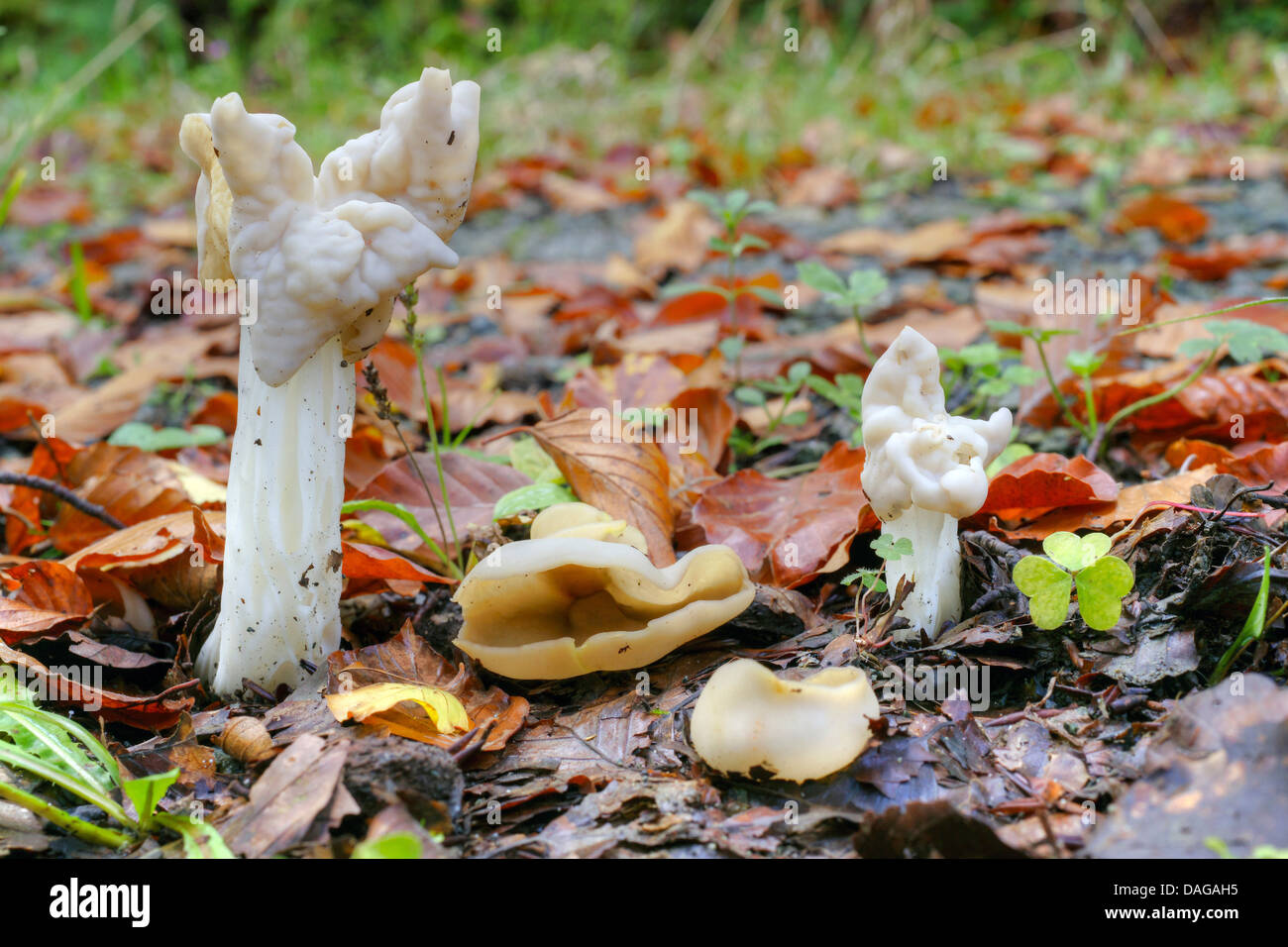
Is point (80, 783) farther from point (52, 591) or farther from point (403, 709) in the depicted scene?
point (52, 591)

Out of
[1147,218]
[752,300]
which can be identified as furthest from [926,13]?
[752,300]

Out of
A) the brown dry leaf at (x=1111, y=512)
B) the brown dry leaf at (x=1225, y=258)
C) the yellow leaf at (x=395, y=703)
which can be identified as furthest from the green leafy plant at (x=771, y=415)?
the brown dry leaf at (x=1225, y=258)

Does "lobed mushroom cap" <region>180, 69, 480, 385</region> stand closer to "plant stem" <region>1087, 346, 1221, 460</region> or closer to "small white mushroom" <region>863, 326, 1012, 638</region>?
"small white mushroom" <region>863, 326, 1012, 638</region>

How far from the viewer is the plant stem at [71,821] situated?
A: 1.58 metres

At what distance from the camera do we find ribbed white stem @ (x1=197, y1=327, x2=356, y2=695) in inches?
73.5

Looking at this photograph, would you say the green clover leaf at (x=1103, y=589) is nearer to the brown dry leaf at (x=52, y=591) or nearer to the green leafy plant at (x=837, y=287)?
the green leafy plant at (x=837, y=287)

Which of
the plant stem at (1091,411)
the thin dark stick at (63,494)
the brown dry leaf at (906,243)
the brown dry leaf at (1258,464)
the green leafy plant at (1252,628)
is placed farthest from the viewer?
the brown dry leaf at (906,243)

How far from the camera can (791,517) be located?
230 cm

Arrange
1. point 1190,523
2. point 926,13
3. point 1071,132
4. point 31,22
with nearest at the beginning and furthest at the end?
point 1190,523 < point 1071,132 < point 926,13 < point 31,22

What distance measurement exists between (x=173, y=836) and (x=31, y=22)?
1237 cm

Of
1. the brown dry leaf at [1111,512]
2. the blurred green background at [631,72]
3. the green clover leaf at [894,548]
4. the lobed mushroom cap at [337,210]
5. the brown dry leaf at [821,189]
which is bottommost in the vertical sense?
the green clover leaf at [894,548]

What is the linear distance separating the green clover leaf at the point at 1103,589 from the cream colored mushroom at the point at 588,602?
0.53 metres
